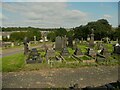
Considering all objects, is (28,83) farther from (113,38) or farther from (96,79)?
(113,38)

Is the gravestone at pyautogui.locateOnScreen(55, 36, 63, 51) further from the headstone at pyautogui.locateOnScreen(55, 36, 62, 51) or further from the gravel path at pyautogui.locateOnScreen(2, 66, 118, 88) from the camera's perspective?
the gravel path at pyautogui.locateOnScreen(2, 66, 118, 88)

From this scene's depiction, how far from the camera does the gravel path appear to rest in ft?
42.4

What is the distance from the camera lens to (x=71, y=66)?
58.5 ft

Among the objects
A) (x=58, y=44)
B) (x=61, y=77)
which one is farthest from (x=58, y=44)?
(x=61, y=77)

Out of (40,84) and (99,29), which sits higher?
(99,29)

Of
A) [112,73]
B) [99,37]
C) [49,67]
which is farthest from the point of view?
[99,37]

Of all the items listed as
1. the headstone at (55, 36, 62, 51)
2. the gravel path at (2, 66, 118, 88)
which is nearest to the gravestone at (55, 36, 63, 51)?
the headstone at (55, 36, 62, 51)

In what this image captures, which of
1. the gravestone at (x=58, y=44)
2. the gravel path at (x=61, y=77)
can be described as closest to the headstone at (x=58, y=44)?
the gravestone at (x=58, y=44)

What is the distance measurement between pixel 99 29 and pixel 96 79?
41454mm

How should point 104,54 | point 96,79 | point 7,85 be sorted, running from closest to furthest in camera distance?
point 7,85 → point 96,79 → point 104,54

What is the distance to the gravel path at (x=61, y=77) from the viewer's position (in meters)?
12.9

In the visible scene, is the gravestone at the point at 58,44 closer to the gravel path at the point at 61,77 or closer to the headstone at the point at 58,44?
the headstone at the point at 58,44

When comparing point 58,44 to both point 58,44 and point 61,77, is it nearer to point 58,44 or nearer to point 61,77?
point 58,44

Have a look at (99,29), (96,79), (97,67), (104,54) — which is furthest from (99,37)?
(96,79)
